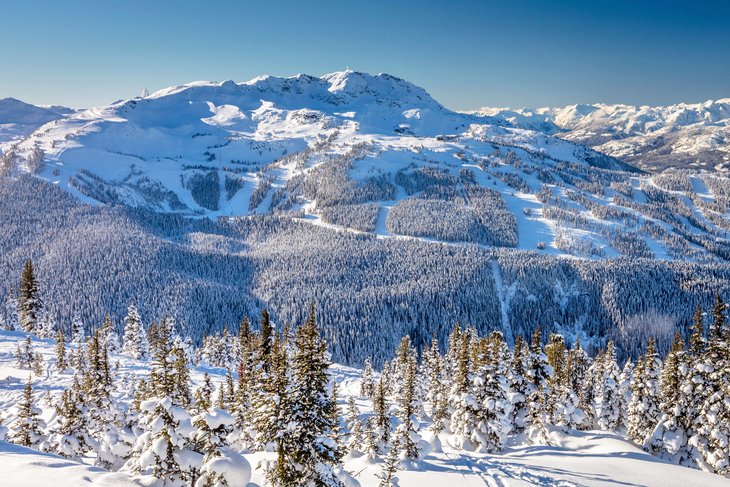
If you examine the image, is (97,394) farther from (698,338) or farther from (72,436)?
(698,338)

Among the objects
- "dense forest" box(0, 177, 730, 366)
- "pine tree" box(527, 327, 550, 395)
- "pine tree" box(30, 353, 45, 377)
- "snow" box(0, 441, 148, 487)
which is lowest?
"dense forest" box(0, 177, 730, 366)

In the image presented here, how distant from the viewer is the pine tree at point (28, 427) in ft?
102

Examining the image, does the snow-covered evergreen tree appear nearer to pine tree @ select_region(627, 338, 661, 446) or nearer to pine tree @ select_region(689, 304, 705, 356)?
pine tree @ select_region(689, 304, 705, 356)

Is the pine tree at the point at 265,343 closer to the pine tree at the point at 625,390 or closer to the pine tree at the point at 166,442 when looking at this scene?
the pine tree at the point at 166,442

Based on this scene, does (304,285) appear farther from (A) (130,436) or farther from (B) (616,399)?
(A) (130,436)

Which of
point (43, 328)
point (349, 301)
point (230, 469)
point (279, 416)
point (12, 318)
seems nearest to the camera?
point (230, 469)

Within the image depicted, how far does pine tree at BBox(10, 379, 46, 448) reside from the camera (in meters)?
31.1


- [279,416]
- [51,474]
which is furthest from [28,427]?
[279,416]

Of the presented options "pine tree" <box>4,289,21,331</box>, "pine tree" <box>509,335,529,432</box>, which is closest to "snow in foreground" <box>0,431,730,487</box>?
"pine tree" <box>509,335,529,432</box>

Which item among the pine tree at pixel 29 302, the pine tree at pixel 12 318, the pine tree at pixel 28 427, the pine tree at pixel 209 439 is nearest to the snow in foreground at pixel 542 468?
the pine tree at pixel 209 439

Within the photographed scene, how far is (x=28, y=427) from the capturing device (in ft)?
104

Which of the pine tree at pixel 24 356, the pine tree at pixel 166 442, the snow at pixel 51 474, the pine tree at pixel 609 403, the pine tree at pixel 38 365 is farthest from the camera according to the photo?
the pine tree at pixel 24 356

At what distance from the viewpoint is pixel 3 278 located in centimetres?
17112

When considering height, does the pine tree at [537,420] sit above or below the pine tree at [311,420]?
below
